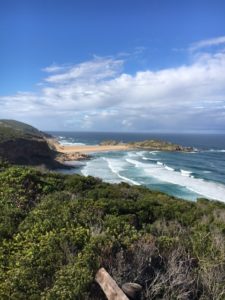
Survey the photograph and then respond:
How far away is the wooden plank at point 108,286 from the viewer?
7.98 meters

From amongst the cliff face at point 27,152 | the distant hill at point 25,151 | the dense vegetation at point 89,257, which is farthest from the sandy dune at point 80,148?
the dense vegetation at point 89,257

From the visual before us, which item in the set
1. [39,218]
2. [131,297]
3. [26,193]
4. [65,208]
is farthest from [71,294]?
[26,193]

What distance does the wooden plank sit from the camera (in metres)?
7.98

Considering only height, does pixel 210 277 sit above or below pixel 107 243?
below

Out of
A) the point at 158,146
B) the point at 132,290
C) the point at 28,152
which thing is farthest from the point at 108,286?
the point at 158,146

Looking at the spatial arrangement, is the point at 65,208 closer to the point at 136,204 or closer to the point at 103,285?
the point at 103,285

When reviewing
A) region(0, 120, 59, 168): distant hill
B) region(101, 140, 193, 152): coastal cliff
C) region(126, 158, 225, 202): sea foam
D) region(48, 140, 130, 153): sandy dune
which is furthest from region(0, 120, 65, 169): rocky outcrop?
region(101, 140, 193, 152): coastal cliff

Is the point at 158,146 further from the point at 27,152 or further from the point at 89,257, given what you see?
the point at 89,257

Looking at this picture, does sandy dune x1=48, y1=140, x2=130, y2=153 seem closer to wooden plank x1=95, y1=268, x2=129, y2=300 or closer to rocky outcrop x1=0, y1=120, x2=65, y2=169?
rocky outcrop x1=0, y1=120, x2=65, y2=169

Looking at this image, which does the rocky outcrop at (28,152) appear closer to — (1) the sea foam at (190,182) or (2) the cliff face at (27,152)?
(2) the cliff face at (27,152)

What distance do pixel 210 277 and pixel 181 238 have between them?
2.75m

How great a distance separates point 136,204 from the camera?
17797mm

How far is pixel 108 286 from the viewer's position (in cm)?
823

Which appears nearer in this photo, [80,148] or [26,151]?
[26,151]
